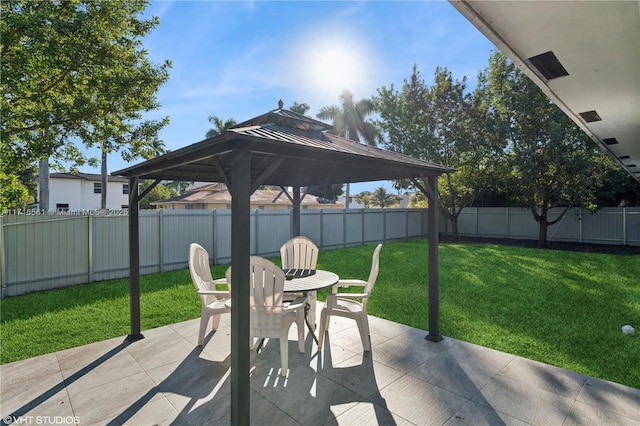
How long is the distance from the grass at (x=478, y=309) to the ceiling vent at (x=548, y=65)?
9.07ft

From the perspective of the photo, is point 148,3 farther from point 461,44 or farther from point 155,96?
point 461,44

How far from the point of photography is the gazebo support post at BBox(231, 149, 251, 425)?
7.19ft

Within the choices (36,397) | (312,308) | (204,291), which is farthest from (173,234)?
(36,397)

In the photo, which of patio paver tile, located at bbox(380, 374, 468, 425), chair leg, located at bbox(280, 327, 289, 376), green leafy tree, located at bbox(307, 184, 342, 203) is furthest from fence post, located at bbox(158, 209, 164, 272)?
green leafy tree, located at bbox(307, 184, 342, 203)

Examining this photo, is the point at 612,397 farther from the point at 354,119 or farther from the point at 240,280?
the point at 354,119

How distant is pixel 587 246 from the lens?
11633 millimetres

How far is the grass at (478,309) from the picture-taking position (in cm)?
363

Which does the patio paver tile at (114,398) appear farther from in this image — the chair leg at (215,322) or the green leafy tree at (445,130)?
the green leafy tree at (445,130)

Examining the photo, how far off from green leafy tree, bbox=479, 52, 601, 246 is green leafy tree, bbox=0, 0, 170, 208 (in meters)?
11.1

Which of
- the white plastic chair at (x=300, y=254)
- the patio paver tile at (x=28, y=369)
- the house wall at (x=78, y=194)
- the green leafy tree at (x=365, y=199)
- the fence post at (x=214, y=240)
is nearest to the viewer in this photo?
the patio paver tile at (x=28, y=369)

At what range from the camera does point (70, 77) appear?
5.93 metres

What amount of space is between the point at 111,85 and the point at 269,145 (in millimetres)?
5966

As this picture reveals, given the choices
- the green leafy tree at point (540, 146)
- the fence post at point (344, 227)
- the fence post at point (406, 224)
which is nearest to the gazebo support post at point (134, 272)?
the fence post at point (344, 227)

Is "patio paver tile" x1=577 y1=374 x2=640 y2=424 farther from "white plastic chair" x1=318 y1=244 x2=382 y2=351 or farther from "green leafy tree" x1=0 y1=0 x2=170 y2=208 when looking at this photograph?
"green leafy tree" x1=0 y1=0 x2=170 y2=208
